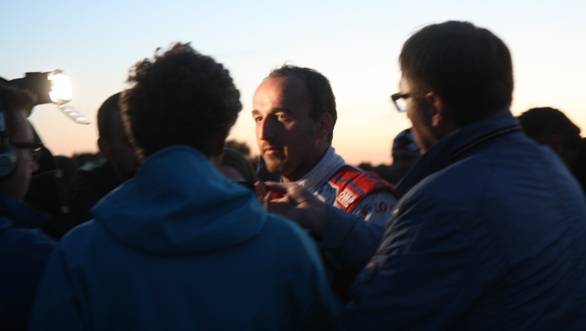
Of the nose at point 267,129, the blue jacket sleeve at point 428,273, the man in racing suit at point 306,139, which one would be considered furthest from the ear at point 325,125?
the blue jacket sleeve at point 428,273

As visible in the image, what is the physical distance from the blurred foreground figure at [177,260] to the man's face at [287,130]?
1890mm

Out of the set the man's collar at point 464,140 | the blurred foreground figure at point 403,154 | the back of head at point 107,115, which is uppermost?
the man's collar at point 464,140

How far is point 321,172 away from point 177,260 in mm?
1942

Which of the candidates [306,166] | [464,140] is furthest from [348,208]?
[464,140]

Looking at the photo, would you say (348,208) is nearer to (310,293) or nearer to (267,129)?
(267,129)

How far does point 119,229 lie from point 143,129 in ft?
0.96

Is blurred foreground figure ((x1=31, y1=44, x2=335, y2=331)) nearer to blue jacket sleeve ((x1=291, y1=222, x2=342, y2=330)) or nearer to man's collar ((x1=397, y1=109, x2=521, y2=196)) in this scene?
blue jacket sleeve ((x1=291, y1=222, x2=342, y2=330))

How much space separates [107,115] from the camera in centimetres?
389

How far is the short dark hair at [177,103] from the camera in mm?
1861

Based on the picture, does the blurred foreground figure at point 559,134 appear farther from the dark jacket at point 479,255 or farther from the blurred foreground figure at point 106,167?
the dark jacket at point 479,255

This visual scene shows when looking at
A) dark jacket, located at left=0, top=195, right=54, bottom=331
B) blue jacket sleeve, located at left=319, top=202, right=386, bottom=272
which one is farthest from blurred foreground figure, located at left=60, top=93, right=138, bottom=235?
blue jacket sleeve, located at left=319, top=202, right=386, bottom=272

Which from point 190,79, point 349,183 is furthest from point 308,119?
point 190,79

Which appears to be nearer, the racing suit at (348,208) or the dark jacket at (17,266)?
the dark jacket at (17,266)

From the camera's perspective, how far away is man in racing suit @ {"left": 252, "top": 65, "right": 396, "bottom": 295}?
10.8 ft
